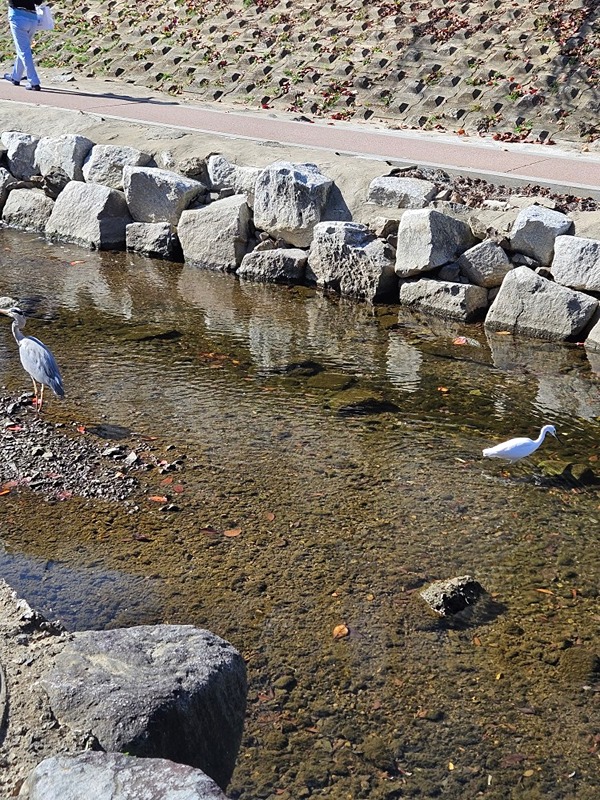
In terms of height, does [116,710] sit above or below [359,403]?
above

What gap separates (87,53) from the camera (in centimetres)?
1803

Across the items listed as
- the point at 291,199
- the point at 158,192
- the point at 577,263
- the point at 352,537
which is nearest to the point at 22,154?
the point at 158,192

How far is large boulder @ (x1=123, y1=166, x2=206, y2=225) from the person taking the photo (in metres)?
10.7

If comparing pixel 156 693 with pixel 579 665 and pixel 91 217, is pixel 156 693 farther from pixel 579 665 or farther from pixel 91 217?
pixel 91 217

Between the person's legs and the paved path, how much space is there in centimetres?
31

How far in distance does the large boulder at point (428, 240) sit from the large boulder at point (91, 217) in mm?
3576

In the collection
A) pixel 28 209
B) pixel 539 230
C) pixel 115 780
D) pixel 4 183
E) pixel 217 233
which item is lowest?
pixel 28 209

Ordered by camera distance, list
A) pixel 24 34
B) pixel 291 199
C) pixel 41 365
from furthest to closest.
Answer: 1. pixel 24 34
2. pixel 291 199
3. pixel 41 365

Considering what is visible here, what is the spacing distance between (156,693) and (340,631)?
1374mm

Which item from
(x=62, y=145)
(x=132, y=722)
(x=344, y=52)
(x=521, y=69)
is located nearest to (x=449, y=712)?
(x=132, y=722)

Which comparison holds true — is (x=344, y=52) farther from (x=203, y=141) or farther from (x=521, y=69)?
(x=203, y=141)

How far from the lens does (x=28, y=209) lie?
12148 mm

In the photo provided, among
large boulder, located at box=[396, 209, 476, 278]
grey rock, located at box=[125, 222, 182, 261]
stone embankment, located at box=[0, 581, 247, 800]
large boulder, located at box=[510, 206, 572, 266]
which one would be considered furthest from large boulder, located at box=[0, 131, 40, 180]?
stone embankment, located at box=[0, 581, 247, 800]

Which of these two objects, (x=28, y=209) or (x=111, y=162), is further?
(x=28, y=209)
